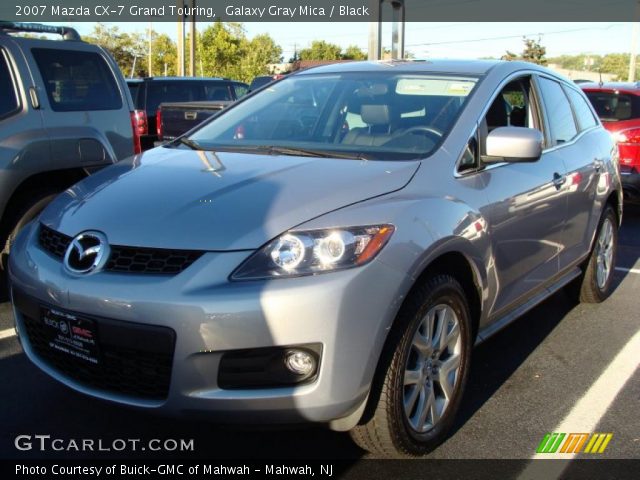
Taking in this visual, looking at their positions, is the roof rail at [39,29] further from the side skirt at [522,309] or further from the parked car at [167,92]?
the parked car at [167,92]

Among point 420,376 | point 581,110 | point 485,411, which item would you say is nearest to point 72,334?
point 420,376

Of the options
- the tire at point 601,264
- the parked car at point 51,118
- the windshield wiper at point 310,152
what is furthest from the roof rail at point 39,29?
the tire at point 601,264

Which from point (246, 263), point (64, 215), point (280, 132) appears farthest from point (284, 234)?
point (280, 132)

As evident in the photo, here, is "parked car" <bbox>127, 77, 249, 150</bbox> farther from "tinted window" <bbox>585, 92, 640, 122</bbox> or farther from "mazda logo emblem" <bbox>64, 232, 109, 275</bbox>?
"mazda logo emblem" <bbox>64, 232, 109, 275</bbox>

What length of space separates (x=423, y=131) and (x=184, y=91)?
392 inches

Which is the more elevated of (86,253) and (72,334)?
(86,253)

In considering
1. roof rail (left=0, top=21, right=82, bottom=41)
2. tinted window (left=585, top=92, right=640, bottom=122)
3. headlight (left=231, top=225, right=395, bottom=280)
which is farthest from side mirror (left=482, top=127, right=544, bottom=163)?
tinted window (left=585, top=92, right=640, bottom=122)

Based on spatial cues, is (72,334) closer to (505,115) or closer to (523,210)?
(523,210)

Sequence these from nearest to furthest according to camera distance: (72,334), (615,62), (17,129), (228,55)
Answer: (72,334) < (17,129) < (228,55) < (615,62)

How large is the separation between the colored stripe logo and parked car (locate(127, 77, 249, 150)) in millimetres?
9681

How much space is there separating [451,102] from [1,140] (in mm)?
3128

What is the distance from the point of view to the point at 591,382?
3.89 m

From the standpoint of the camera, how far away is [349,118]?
12.6 ft

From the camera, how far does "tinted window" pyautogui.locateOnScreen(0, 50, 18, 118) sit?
4.98 m
